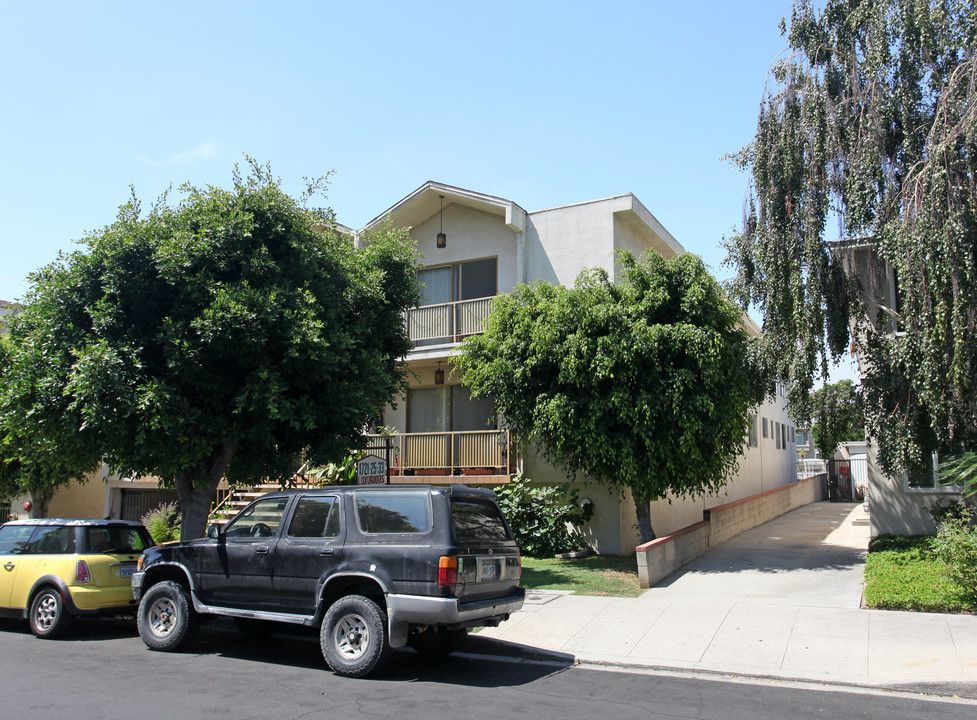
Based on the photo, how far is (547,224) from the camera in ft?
57.2

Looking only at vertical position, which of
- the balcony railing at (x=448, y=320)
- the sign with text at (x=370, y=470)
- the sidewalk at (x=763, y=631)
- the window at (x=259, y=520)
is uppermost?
the balcony railing at (x=448, y=320)

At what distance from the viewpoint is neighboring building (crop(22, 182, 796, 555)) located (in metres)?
16.2

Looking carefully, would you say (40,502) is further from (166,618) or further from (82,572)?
(166,618)

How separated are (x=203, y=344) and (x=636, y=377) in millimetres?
7113

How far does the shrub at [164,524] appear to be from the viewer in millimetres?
18062

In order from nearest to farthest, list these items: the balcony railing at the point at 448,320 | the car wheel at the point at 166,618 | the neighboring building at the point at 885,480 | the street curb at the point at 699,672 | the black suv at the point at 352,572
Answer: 1. the street curb at the point at 699,672
2. the black suv at the point at 352,572
3. the car wheel at the point at 166,618
4. the neighboring building at the point at 885,480
5. the balcony railing at the point at 448,320

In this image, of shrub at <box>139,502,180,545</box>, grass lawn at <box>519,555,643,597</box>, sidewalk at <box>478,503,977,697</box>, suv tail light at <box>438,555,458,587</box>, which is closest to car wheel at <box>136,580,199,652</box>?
suv tail light at <box>438,555,458,587</box>

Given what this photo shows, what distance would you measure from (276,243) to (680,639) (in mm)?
7968

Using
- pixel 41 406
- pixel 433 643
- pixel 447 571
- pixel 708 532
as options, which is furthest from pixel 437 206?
pixel 447 571

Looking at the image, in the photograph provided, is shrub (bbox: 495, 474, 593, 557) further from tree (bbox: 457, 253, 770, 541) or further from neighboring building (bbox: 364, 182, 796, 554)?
tree (bbox: 457, 253, 770, 541)

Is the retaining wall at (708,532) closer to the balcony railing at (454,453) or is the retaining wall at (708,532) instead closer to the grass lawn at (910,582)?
the grass lawn at (910,582)

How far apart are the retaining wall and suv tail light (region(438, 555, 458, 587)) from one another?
5.37 metres

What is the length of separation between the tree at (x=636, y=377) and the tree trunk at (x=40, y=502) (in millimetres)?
13265

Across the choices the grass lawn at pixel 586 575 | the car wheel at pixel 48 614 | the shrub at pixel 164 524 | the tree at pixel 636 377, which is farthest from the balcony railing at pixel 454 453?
the car wheel at pixel 48 614
